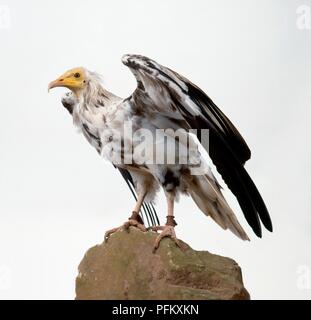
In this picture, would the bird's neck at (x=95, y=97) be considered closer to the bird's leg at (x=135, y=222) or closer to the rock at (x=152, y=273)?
the bird's leg at (x=135, y=222)

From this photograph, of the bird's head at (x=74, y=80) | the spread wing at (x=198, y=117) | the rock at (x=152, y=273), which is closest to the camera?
the rock at (x=152, y=273)

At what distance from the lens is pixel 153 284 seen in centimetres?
841

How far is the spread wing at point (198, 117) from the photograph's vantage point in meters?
8.55

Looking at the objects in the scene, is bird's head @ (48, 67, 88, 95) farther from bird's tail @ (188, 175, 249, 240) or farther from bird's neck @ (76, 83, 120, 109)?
bird's tail @ (188, 175, 249, 240)

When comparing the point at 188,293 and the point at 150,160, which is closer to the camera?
the point at 188,293

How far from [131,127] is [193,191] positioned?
3.48 feet

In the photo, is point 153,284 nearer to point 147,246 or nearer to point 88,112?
point 147,246

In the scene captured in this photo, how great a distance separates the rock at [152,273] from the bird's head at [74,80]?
1742mm

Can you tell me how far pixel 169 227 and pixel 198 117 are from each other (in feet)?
3.83

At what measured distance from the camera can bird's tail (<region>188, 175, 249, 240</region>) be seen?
9320mm

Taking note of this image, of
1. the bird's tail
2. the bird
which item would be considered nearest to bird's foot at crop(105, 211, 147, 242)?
the bird

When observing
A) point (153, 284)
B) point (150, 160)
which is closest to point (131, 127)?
point (150, 160)

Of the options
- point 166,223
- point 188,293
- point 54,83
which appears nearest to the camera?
point 188,293

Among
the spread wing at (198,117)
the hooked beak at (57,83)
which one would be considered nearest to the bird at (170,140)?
the spread wing at (198,117)
